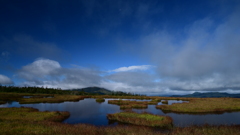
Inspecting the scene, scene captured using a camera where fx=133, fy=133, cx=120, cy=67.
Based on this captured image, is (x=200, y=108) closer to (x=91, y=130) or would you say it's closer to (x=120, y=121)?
(x=120, y=121)

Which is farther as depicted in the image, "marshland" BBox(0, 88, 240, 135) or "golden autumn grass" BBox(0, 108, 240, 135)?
"marshland" BBox(0, 88, 240, 135)

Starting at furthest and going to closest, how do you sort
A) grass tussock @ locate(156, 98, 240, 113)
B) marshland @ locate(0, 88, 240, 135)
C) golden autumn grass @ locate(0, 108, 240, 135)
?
grass tussock @ locate(156, 98, 240, 113) < marshland @ locate(0, 88, 240, 135) < golden autumn grass @ locate(0, 108, 240, 135)

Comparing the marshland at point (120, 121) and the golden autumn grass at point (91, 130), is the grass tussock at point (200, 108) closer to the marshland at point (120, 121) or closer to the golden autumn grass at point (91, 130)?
the marshland at point (120, 121)

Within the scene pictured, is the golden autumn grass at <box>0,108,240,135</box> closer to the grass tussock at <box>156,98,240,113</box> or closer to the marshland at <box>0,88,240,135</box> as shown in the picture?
the marshland at <box>0,88,240,135</box>

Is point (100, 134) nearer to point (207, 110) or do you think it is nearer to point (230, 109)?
point (207, 110)

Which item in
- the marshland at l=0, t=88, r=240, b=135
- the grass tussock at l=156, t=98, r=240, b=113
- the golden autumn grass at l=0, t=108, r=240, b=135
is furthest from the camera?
the grass tussock at l=156, t=98, r=240, b=113

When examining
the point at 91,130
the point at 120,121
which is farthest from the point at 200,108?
the point at 91,130

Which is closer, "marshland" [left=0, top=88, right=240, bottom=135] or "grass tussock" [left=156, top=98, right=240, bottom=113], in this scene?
"marshland" [left=0, top=88, right=240, bottom=135]

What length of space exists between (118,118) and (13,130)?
1868 cm

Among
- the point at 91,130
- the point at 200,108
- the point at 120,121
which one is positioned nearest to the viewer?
the point at 91,130

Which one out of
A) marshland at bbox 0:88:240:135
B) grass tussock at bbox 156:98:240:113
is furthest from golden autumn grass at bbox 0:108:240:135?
grass tussock at bbox 156:98:240:113

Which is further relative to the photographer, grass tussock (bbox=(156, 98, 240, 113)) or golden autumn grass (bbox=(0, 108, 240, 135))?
grass tussock (bbox=(156, 98, 240, 113))

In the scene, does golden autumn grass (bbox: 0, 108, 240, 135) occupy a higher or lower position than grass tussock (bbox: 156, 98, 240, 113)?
higher

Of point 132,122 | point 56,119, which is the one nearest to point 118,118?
point 132,122
